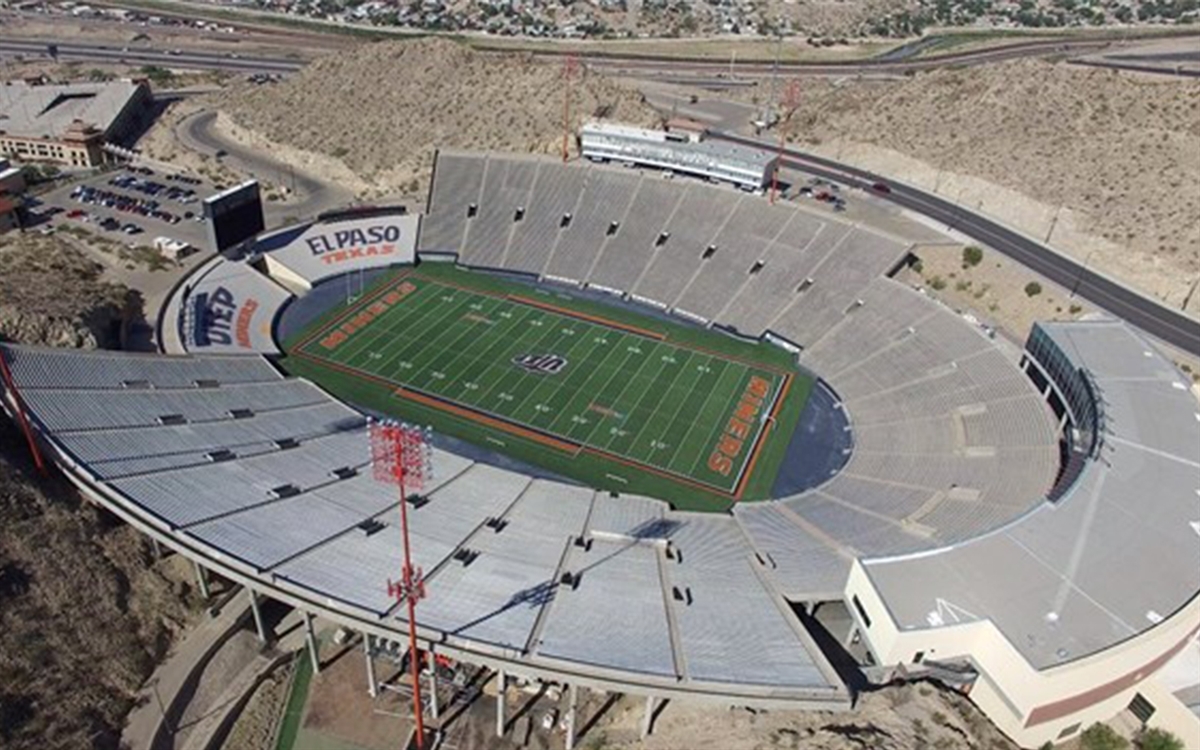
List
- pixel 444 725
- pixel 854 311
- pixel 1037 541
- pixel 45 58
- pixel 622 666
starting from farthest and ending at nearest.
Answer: pixel 45 58
pixel 854 311
pixel 1037 541
pixel 444 725
pixel 622 666

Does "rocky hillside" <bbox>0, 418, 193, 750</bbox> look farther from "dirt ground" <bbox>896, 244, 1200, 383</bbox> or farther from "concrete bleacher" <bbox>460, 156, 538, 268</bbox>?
"dirt ground" <bbox>896, 244, 1200, 383</bbox>

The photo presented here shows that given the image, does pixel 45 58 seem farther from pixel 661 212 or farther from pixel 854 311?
pixel 854 311

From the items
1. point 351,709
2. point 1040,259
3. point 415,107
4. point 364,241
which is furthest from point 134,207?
point 1040,259

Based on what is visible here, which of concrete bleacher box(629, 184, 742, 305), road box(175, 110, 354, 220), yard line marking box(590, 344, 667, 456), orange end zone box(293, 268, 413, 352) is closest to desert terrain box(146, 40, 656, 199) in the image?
road box(175, 110, 354, 220)

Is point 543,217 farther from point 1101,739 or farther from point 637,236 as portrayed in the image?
point 1101,739

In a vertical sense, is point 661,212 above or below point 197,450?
above

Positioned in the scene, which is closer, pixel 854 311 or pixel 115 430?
pixel 115 430

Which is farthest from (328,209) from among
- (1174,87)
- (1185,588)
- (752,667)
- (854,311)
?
(1174,87)

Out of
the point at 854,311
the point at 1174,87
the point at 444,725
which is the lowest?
the point at 444,725

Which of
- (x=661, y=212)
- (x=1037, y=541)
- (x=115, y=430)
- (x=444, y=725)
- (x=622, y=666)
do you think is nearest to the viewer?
(x=622, y=666)
